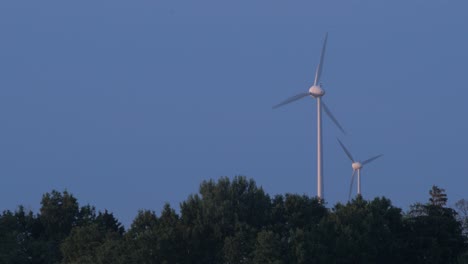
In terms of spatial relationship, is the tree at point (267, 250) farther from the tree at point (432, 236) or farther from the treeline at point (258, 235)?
the tree at point (432, 236)

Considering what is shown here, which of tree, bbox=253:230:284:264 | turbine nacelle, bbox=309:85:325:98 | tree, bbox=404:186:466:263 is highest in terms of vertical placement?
turbine nacelle, bbox=309:85:325:98

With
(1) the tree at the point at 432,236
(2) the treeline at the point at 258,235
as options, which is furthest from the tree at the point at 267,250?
(1) the tree at the point at 432,236

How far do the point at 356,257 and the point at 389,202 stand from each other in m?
10.4

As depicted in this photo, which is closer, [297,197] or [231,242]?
[231,242]

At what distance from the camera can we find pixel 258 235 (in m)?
75.0

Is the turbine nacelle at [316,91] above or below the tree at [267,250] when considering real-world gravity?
above

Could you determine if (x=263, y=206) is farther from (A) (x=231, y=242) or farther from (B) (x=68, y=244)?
(B) (x=68, y=244)

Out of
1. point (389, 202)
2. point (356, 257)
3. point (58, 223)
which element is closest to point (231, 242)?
point (356, 257)

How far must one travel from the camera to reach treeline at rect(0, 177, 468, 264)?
247 ft

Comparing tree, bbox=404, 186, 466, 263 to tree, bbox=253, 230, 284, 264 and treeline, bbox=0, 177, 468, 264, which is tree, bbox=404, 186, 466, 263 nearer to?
treeline, bbox=0, 177, 468, 264

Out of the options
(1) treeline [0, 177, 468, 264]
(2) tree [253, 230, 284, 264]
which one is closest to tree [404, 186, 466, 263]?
(1) treeline [0, 177, 468, 264]

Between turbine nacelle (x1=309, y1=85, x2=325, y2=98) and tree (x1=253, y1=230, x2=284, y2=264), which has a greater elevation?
turbine nacelle (x1=309, y1=85, x2=325, y2=98)

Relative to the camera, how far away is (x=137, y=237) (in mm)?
76625

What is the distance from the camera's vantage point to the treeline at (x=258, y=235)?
7531 cm
